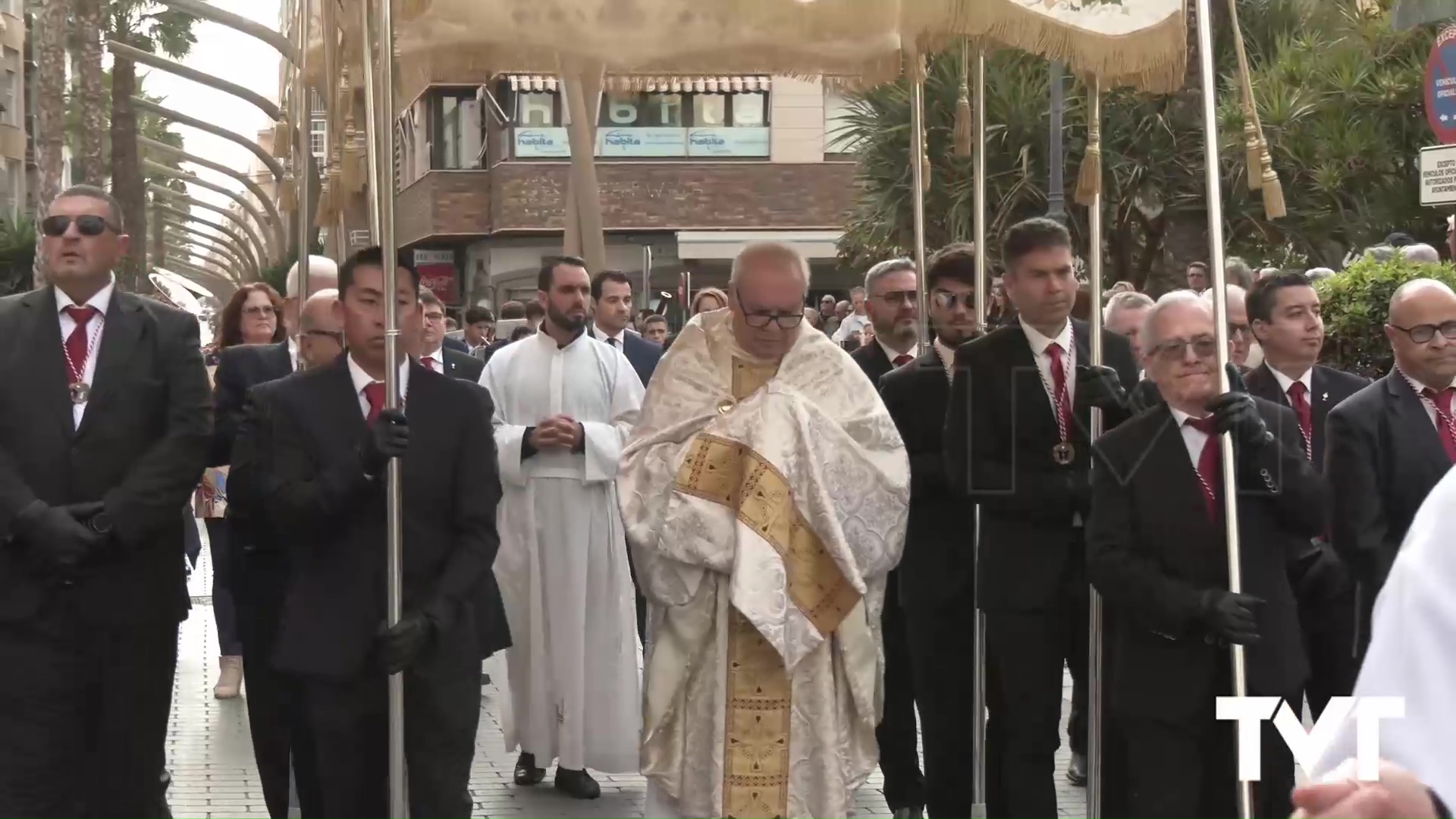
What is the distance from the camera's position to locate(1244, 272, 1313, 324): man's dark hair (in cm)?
699

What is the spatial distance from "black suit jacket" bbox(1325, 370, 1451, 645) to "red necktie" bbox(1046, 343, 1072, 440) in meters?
0.80

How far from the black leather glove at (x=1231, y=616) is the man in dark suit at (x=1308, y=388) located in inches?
49.0

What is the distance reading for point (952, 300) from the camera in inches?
297

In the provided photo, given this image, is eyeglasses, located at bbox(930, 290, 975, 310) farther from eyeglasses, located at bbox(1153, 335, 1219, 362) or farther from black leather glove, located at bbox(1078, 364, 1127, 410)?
eyeglasses, located at bbox(1153, 335, 1219, 362)

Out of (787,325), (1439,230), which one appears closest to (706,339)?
(787,325)

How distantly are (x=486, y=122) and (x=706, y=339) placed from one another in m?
30.5

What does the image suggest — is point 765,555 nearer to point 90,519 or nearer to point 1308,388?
point 90,519

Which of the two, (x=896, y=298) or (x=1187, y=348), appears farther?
(x=896, y=298)

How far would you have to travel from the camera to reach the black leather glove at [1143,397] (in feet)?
20.0

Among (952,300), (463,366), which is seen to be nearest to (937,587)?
(952,300)

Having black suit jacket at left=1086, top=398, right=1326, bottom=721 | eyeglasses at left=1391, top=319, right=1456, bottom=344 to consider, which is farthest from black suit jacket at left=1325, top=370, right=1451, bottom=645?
black suit jacket at left=1086, top=398, right=1326, bottom=721

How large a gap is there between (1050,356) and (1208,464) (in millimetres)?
1052

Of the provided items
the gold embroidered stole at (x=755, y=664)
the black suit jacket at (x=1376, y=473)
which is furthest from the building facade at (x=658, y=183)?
the black suit jacket at (x=1376, y=473)

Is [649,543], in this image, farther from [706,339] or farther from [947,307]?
[947,307]
